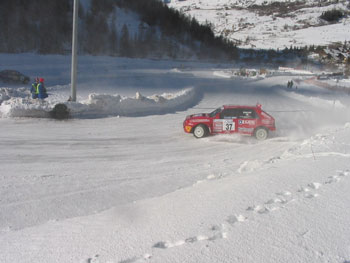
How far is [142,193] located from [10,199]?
247cm

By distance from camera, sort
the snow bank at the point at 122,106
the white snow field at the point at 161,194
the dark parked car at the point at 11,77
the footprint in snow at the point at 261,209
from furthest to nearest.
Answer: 1. the dark parked car at the point at 11,77
2. the snow bank at the point at 122,106
3. the footprint in snow at the point at 261,209
4. the white snow field at the point at 161,194

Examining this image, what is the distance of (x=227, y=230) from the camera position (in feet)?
12.1

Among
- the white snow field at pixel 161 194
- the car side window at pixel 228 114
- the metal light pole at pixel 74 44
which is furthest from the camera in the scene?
the metal light pole at pixel 74 44

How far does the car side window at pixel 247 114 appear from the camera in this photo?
11.0 metres

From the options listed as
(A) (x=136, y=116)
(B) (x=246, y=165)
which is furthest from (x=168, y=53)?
(B) (x=246, y=165)

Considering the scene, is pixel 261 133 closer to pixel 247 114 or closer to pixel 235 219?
pixel 247 114

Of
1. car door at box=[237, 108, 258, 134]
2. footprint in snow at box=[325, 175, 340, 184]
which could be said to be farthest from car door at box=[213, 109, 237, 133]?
Result: footprint in snow at box=[325, 175, 340, 184]

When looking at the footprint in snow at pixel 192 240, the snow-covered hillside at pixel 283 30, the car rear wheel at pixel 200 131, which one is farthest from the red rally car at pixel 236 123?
the snow-covered hillside at pixel 283 30

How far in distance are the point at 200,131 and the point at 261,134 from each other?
7.31ft

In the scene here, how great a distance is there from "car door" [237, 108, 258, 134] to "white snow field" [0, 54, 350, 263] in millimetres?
373

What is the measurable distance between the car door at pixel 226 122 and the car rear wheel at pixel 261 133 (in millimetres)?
807

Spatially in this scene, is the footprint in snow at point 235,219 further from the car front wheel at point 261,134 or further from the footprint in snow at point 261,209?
the car front wheel at point 261,134

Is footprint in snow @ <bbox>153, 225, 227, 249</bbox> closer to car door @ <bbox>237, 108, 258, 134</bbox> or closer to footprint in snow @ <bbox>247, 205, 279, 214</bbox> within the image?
footprint in snow @ <bbox>247, 205, 279, 214</bbox>

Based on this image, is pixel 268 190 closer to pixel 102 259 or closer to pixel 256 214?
pixel 256 214
